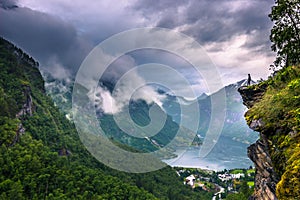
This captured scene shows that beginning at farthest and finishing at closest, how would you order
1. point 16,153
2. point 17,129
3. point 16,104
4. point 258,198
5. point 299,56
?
point 16,104 → point 17,129 → point 16,153 → point 299,56 → point 258,198

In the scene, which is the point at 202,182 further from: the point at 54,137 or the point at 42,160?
the point at 42,160

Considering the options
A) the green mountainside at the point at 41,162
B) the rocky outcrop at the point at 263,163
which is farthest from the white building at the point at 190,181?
the rocky outcrop at the point at 263,163

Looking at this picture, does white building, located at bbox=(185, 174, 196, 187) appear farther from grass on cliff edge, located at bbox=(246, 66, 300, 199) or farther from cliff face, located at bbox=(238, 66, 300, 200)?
grass on cliff edge, located at bbox=(246, 66, 300, 199)

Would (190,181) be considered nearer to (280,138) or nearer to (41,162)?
(41,162)

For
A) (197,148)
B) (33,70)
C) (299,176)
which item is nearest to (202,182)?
(33,70)

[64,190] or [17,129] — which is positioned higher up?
[17,129]

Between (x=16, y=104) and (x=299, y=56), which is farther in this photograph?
(x=16, y=104)
